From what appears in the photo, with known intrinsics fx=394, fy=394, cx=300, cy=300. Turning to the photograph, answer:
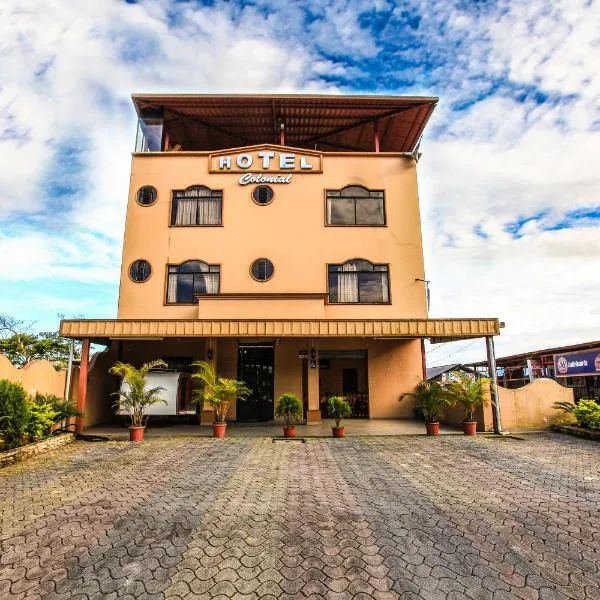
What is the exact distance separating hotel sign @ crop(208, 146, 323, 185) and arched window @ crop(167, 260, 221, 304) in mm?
4474

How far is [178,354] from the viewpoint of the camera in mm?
17297

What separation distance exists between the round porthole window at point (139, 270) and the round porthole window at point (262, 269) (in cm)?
457

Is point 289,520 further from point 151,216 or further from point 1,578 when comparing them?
point 151,216

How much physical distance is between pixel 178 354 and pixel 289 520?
506 inches

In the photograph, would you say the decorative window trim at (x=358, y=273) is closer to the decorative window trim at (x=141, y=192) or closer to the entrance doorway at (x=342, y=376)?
the entrance doorway at (x=342, y=376)

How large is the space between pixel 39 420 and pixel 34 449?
2.81ft

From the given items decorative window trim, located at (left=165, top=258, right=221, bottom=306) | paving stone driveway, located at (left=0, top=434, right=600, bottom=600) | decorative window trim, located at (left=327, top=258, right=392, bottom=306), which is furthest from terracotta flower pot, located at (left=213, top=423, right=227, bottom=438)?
decorative window trim, located at (left=327, top=258, right=392, bottom=306)

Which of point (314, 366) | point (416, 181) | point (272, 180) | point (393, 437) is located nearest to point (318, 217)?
point (272, 180)

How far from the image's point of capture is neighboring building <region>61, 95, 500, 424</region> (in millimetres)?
16781

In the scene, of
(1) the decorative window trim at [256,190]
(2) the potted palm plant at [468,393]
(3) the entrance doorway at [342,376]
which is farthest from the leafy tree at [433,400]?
(1) the decorative window trim at [256,190]

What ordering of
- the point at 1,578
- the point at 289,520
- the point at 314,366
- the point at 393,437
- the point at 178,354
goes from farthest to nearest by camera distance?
the point at 178,354, the point at 314,366, the point at 393,437, the point at 289,520, the point at 1,578

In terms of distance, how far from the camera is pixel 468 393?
1272 cm

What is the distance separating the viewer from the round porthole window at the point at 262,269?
17359 millimetres

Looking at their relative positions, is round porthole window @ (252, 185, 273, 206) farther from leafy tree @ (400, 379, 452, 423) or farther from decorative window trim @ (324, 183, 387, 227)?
leafy tree @ (400, 379, 452, 423)
